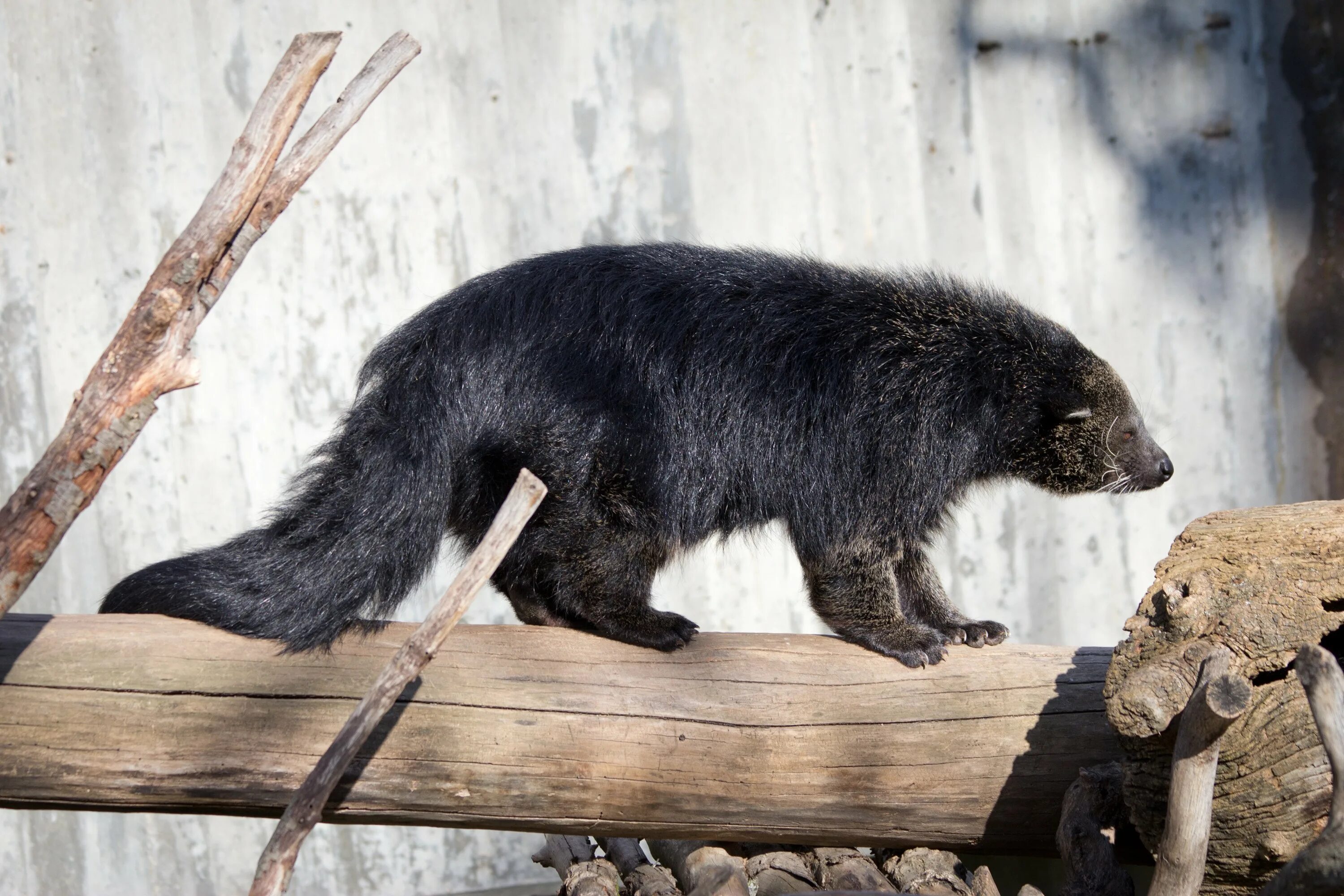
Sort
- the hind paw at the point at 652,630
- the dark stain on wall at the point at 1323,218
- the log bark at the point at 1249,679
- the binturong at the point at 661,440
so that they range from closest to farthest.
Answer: the log bark at the point at 1249,679, the binturong at the point at 661,440, the hind paw at the point at 652,630, the dark stain on wall at the point at 1323,218

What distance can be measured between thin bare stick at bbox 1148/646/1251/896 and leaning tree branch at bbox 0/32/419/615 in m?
2.20

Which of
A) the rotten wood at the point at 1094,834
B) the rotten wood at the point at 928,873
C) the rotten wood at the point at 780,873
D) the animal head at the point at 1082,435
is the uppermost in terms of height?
the animal head at the point at 1082,435

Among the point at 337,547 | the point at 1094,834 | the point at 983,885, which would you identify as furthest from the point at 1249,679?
the point at 337,547

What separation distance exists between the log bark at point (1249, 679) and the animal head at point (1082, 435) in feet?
3.54

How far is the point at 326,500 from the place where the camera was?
3363 millimetres

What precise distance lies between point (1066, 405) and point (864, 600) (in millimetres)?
958

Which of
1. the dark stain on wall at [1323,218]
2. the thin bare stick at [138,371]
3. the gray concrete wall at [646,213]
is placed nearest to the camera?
the thin bare stick at [138,371]

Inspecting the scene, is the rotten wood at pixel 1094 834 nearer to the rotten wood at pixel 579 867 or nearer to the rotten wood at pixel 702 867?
the rotten wood at pixel 702 867

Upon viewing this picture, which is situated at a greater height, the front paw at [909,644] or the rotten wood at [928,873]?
the front paw at [909,644]

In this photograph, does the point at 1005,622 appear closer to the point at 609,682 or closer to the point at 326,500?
the point at 609,682

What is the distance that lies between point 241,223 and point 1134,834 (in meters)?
2.70

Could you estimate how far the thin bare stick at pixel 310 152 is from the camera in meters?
2.66

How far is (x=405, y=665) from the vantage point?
2.60 meters

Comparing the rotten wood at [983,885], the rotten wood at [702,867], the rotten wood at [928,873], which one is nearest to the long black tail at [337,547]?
the rotten wood at [702,867]
